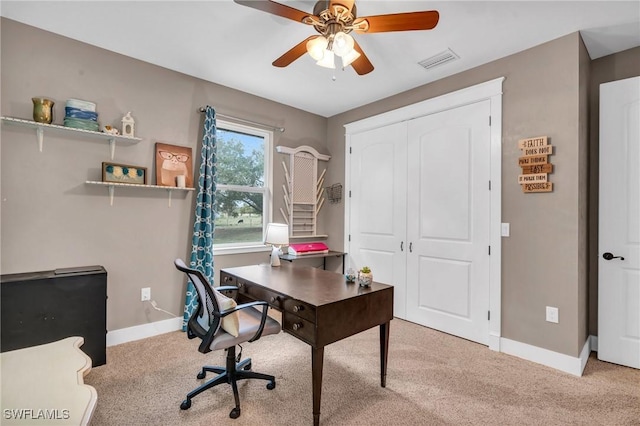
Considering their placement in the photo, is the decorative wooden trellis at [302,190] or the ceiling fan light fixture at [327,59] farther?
the decorative wooden trellis at [302,190]

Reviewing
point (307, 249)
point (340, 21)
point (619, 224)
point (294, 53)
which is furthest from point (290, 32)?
point (619, 224)

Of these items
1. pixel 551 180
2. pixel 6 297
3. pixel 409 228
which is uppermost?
pixel 551 180

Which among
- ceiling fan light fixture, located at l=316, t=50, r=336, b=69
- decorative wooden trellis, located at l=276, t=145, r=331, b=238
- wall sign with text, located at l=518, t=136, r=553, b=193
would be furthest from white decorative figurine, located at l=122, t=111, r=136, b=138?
wall sign with text, located at l=518, t=136, r=553, b=193

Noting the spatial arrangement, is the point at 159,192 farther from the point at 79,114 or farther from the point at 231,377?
the point at 231,377

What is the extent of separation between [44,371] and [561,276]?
3496 millimetres

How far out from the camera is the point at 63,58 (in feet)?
8.53

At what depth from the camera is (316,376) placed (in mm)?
1729

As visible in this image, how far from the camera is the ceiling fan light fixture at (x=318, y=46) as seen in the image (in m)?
1.96

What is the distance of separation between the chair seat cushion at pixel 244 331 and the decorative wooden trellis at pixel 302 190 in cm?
209

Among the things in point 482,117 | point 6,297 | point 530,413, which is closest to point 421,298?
point 530,413

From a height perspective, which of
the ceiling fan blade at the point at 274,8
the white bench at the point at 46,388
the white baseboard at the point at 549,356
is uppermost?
the ceiling fan blade at the point at 274,8

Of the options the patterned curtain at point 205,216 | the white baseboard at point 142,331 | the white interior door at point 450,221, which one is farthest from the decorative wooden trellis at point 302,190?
the white baseboard at point 142,331

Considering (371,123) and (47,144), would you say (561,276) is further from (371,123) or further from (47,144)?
(47,144)

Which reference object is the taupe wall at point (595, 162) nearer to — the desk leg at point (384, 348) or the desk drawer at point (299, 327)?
the desk leg at point (384, 348)
